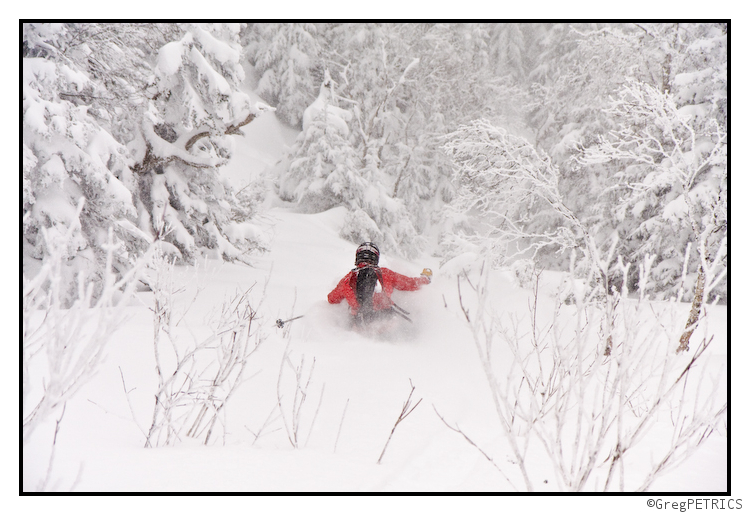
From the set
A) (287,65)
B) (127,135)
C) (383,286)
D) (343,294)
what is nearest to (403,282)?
(383,286)

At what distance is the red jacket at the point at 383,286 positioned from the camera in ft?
18.5

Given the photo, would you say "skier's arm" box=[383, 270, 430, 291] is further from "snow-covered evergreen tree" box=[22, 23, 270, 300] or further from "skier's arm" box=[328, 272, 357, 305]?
"snow-covered evergreen tree" box=[22, 23, 270, 300]

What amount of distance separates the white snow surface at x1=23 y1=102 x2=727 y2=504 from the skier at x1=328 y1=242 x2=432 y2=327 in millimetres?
259

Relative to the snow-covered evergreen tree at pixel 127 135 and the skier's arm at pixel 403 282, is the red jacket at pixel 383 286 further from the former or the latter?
the snow-covered evergreen tree at pixel 127 135

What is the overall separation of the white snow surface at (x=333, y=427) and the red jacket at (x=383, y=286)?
19cm

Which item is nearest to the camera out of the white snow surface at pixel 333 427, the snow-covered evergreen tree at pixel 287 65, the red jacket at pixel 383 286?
the white snow surface at pixel 333 427

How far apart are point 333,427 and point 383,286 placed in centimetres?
293

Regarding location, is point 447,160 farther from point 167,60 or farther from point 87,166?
point 87,166

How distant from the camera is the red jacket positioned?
222 inches

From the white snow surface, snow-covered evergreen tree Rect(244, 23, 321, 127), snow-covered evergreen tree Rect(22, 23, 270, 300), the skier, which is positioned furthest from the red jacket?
snow-covered evergreen tree Rect(244, 23, 321, 127)

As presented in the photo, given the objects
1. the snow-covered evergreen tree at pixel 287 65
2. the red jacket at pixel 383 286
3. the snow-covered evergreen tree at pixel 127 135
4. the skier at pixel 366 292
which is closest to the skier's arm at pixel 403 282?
the red jacket at pixel 383 286

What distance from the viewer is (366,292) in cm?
547

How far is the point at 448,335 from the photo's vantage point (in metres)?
5.75

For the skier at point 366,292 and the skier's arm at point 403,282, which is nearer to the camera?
the skier at point 366,292
